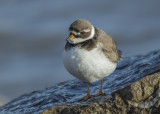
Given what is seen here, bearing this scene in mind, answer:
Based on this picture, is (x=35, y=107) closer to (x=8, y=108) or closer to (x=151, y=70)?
(x=8, y=108)

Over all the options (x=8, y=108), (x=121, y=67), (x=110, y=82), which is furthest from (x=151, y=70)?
(x=8, y=108)

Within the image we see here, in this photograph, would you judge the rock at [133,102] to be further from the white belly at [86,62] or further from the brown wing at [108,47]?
the brown wing at [108,47]

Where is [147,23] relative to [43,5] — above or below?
below

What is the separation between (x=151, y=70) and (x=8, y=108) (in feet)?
10.8

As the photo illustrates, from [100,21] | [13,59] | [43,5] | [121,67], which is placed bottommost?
[121,67]

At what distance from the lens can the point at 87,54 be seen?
276 inches

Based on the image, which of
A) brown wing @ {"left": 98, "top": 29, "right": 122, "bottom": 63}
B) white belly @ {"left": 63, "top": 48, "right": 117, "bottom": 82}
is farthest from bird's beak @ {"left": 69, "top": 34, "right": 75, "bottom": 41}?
brown wing @ {"left": 98, "top": 29, "right": 122, "bottom": 63}

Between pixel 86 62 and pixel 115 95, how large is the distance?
48.8 inches

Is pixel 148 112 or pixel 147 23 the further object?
pixel 147 23

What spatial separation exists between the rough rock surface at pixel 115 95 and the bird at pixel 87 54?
505mm

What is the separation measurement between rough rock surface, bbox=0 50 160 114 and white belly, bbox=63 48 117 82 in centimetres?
50

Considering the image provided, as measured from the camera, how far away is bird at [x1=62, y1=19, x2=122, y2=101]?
704 cm

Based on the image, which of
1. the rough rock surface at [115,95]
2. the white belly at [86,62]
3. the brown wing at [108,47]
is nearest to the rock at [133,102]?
the rough rock surface at [115,95]

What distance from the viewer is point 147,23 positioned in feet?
62.5
